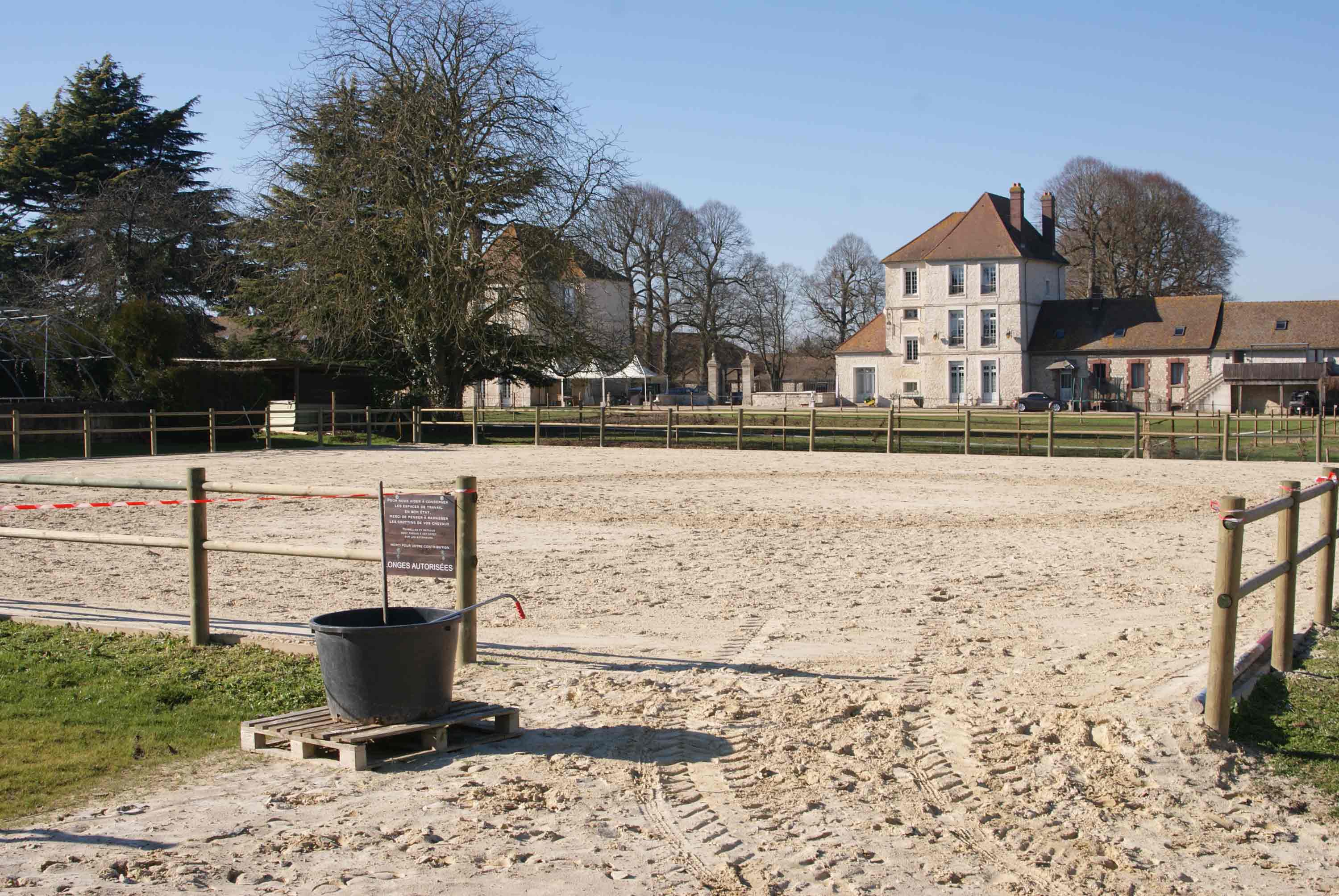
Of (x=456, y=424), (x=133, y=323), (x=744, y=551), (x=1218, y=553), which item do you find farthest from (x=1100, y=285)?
(x=1218, y=553)

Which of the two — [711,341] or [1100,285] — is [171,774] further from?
[1100,285]

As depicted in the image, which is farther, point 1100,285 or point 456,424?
point 1100,285

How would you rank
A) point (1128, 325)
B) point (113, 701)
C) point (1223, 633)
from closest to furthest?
point (1223, 633) → point (113, 701) → point (1128, 325)

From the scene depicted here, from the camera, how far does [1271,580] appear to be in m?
6.55

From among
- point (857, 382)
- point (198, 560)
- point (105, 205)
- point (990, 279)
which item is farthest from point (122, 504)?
point (857, 382)

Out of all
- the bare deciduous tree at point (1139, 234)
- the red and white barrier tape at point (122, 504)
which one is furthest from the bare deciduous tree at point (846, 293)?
the red and white barrier tape at point (122, 504)

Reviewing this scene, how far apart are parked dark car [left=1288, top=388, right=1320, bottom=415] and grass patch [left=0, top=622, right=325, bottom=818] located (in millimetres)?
52100

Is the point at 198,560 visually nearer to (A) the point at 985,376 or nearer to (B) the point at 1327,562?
(B) the point at 1327,562

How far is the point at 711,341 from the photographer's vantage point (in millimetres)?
73875

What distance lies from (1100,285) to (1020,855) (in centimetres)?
7360

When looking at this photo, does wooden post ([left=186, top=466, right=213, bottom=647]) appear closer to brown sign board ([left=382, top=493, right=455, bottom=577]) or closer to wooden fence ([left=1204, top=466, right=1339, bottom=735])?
brown sign board ([left=382, top=493, right=455, bottom=577])

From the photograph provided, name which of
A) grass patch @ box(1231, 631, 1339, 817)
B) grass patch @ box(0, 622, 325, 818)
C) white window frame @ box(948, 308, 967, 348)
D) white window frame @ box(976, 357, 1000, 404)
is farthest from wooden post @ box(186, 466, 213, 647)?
white window frame @ box(948, 308, 967, 348)

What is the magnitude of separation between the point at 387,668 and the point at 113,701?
1.84 meters

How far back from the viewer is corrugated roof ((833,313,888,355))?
66438 mm
